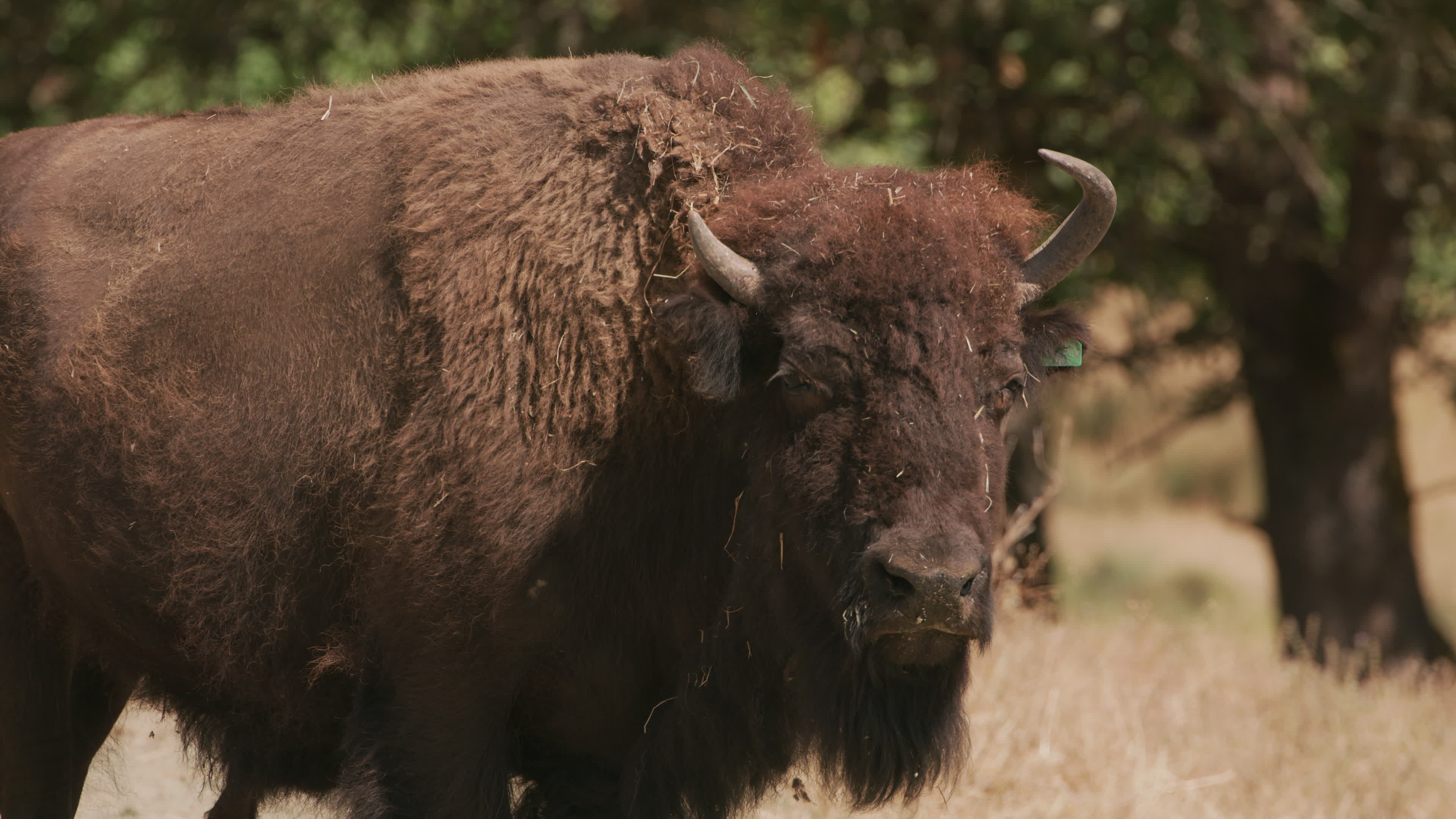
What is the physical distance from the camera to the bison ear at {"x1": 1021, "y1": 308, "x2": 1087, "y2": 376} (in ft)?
12.4

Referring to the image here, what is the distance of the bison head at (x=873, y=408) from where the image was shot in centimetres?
328

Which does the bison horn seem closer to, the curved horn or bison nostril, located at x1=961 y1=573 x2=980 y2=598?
the curved horn

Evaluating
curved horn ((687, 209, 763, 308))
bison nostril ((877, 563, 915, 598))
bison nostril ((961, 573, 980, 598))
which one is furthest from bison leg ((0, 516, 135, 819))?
bison nostril ((961, 573, 980, 598))

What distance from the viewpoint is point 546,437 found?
372cm

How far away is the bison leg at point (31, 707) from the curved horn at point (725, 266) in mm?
2705

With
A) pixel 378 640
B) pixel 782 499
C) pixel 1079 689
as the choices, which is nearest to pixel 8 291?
pixel 378 640

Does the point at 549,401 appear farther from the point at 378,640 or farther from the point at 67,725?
the point at 67,725

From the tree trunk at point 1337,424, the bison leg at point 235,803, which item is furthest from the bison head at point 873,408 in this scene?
the tree trunk at point 1337,424

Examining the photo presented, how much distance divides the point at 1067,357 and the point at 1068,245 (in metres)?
0.34

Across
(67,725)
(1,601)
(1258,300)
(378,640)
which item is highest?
(378,640)

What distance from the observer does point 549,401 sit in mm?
3730

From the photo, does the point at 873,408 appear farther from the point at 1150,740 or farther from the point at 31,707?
the point at 1150,740

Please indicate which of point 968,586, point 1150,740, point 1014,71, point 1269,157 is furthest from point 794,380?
point 1269,157

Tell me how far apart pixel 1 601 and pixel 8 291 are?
3.61ft
